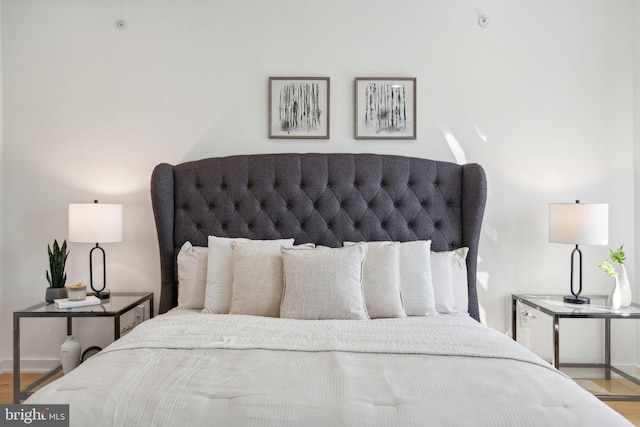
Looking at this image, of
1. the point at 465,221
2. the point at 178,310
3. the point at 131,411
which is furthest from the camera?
the point at 465,221

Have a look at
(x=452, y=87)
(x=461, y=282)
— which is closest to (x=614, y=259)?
(x=461, y=282)

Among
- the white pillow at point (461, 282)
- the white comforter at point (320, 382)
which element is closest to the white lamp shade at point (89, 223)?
the white comforter at point (320, 382)

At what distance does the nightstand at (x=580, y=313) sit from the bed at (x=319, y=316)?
1.25 feet

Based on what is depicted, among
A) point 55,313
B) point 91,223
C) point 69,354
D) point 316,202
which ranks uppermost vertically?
point 316,202

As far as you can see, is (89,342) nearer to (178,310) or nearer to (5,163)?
(178,310)

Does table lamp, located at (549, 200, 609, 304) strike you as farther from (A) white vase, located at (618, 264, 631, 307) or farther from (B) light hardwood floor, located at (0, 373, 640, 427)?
(B) light hardwood floor, located at (0, 373, 640, 427)

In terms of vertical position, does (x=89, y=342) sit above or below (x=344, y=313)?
below

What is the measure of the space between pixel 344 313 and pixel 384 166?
1069 mm

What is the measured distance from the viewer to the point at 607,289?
2.95 metres

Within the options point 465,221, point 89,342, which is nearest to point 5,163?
point 89,342

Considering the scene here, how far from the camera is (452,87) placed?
2.92 meters

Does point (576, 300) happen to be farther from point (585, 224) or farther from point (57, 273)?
point (57, 273)

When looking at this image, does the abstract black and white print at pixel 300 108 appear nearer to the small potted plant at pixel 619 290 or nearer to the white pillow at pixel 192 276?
the white pillow at pixel 192 276

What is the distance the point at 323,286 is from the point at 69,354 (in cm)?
174
